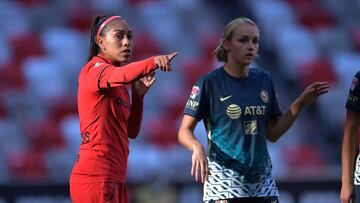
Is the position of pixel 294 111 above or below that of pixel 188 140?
above

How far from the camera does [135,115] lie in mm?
5746

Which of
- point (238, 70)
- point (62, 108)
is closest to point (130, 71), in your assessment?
point (238, 70)

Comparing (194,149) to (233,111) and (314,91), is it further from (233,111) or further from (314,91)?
(314,91)

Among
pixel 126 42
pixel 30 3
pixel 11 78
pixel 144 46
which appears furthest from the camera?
pixel 30 3

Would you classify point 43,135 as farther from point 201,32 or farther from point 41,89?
point 201,32

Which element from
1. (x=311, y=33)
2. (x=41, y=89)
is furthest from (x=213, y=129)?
(x=311, y=33)

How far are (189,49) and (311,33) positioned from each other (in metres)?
1.81

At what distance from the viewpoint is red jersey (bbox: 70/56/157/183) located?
209 inches

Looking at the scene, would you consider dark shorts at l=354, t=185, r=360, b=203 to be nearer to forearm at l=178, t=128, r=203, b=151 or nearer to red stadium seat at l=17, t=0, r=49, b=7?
forearm at l=178, t=128, r=203, b=151

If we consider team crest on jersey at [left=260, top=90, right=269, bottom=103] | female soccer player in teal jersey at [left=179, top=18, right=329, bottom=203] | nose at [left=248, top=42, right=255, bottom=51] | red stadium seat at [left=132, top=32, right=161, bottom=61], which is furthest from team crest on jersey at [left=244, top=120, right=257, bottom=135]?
red stadium seat at [left=132, top=32, right=161, bottom=61]

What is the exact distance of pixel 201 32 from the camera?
13.2 metres

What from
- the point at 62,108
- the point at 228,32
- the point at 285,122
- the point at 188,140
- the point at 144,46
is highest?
the point at 144,46

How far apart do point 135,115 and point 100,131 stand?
461 millimetres

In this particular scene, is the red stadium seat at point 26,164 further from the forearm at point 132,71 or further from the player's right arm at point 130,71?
the forearm at point 132,71
